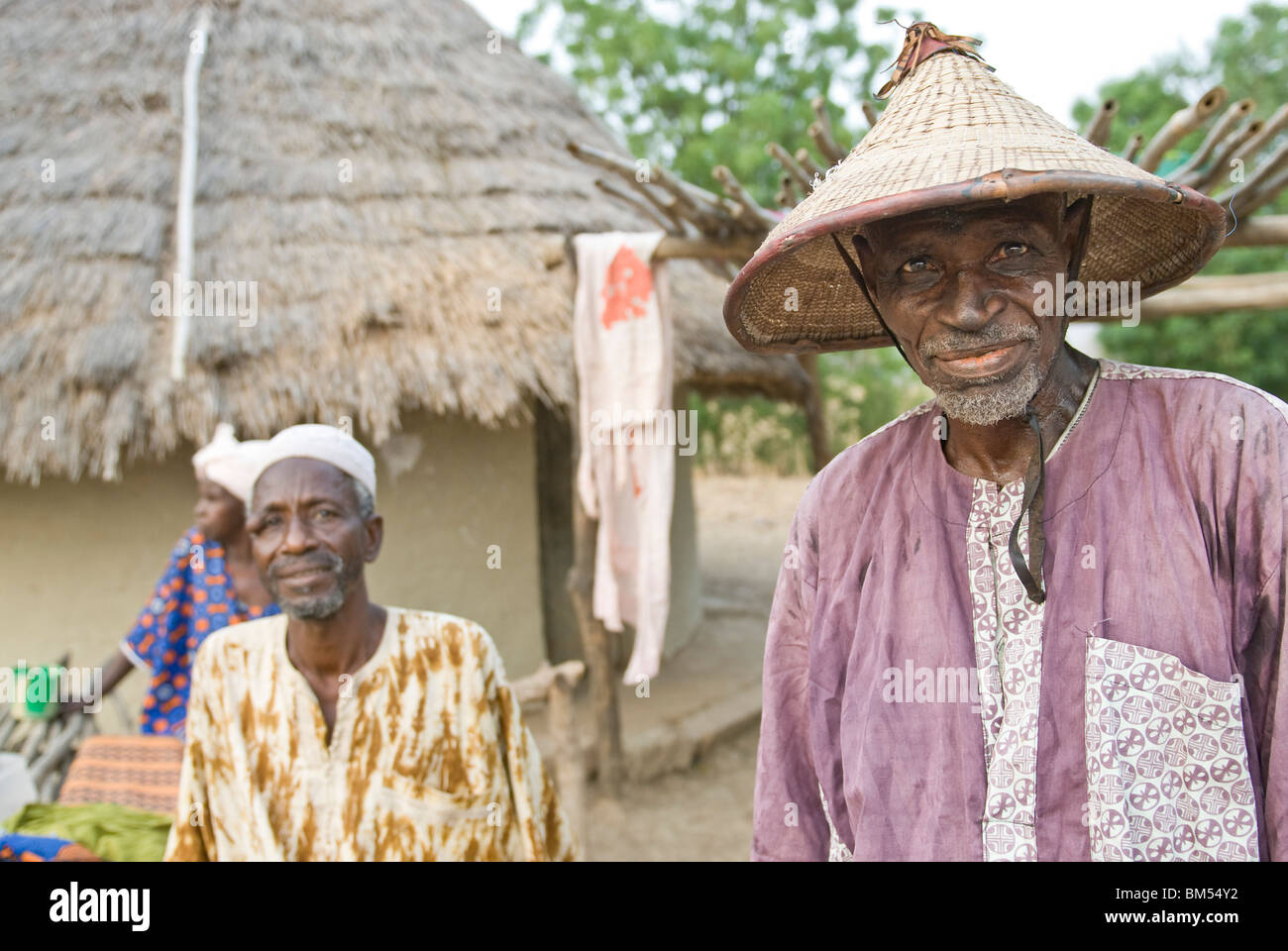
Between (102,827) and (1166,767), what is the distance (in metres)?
2.70

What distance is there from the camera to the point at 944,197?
123 centimetres

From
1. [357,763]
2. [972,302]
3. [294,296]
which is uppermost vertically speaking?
[294,296]

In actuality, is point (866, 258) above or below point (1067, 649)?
above

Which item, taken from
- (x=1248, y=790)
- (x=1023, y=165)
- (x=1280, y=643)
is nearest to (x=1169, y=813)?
(x=1248, y=790)

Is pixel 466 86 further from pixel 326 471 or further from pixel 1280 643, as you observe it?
pixel 1280 643

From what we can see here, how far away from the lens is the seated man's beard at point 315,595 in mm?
2180

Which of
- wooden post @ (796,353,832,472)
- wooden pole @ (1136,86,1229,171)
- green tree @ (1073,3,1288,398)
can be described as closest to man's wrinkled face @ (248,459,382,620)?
wooden pole @ (1136,86,1229,171)

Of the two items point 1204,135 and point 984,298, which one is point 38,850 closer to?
point 984,298

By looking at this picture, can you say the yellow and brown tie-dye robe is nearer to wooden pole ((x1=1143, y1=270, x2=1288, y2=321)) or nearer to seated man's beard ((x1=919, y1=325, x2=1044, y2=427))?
seated man's beard ((x1=919, y1=325, x2=1044, y2=427))

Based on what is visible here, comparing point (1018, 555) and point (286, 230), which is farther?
point (286, 230)

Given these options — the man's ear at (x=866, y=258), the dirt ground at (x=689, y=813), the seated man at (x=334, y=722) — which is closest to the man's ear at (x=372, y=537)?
the seated man at (x=334, y=722)

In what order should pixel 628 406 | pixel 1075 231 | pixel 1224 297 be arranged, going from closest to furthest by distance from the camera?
pixel 1075 231 < pixel 1224 297 < pixel 628 406

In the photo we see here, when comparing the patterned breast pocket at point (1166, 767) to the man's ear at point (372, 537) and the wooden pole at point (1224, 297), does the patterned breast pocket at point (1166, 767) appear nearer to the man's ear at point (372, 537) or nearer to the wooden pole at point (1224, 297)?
the man's ear at point (372, 537)

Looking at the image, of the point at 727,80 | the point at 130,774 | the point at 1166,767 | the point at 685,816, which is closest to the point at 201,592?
the point at 130,774
